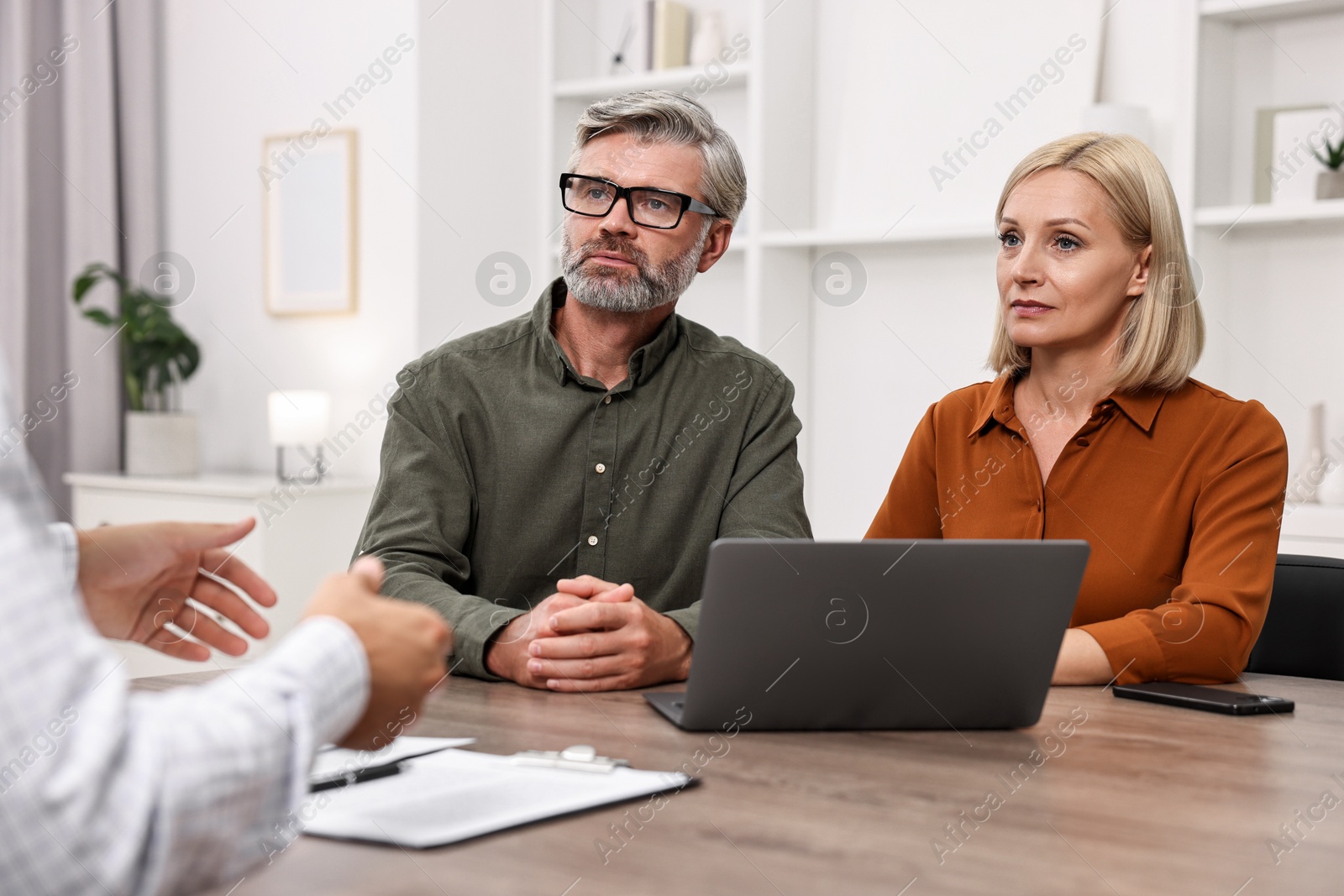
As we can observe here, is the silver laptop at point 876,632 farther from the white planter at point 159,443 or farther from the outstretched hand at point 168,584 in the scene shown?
the white planter at point 159,443

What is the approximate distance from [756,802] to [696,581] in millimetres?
1034

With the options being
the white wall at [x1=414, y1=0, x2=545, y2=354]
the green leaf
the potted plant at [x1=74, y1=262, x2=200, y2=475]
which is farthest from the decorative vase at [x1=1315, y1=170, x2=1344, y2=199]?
the green leaf

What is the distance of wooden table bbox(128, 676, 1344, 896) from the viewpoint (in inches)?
30.5

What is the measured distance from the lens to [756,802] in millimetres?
932

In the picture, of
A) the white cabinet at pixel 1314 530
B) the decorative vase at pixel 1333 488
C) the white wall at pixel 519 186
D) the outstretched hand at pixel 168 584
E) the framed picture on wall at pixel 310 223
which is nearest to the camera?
the outstretched hand at pixel 168 584

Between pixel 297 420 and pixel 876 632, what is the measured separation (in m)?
3.06

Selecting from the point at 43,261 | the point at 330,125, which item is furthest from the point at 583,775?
the point at 43,261

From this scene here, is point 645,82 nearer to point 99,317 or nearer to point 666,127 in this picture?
point 99,317

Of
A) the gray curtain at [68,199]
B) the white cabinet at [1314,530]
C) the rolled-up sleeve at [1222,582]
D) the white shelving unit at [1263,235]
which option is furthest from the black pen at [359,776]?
the gray curtain at [68,199]

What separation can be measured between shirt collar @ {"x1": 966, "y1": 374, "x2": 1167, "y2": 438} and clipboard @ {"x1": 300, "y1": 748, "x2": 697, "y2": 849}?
1.13 metres

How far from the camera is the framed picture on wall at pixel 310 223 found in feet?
13.4

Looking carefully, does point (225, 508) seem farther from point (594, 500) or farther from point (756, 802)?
point (756, 802)

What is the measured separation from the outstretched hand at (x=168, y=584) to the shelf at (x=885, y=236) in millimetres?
2733

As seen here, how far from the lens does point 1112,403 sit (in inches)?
73.7
